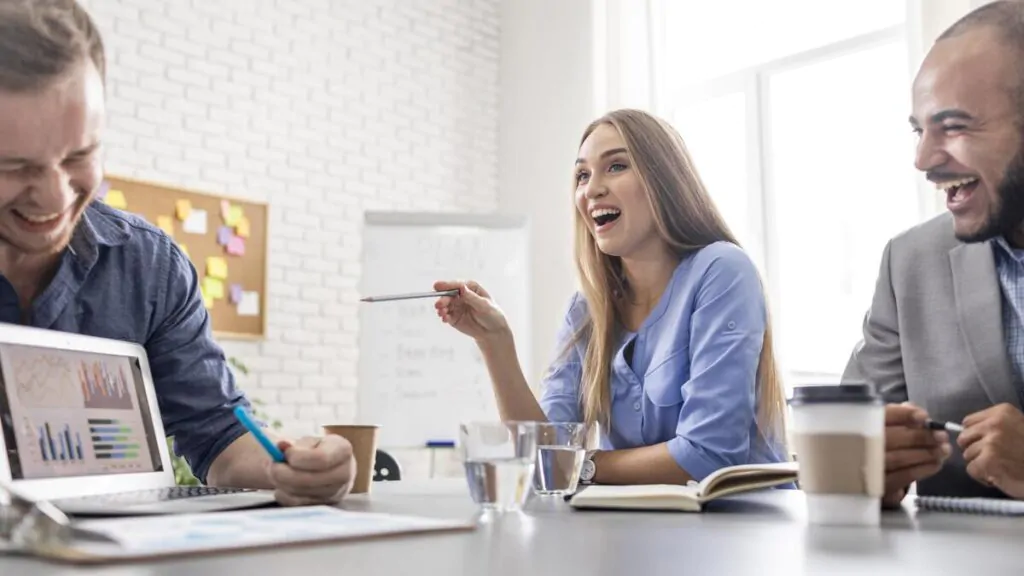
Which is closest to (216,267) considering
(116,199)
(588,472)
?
(116,199)

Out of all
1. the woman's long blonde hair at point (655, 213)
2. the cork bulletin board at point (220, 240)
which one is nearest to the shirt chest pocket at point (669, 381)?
the woman's long blonde hair at point (655, 213)

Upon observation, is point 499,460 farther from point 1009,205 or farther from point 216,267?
point 216,267

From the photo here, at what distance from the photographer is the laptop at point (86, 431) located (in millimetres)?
979

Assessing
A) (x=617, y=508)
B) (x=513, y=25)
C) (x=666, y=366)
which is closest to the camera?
(x=617, y=508)

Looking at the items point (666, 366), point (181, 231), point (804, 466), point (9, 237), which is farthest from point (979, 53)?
point (181, 231)

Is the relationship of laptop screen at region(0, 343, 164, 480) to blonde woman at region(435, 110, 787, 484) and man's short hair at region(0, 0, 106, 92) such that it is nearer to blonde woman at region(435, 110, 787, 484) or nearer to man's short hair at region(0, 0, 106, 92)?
man's short hair at region(0, 0, 106, 92)

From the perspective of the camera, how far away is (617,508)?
1.04 m

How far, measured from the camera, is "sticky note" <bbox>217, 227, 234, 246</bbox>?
13.7ft

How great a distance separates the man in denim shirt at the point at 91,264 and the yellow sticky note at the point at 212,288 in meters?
2.65

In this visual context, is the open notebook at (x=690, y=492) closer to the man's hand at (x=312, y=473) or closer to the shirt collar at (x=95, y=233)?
the man's hand at (x=312, y=473)

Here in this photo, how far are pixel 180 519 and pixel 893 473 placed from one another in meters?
0.79

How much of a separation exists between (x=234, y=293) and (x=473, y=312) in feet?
8.27

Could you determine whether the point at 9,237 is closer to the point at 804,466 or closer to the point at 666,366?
the point at 804,466

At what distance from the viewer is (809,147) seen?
14.0 ft
